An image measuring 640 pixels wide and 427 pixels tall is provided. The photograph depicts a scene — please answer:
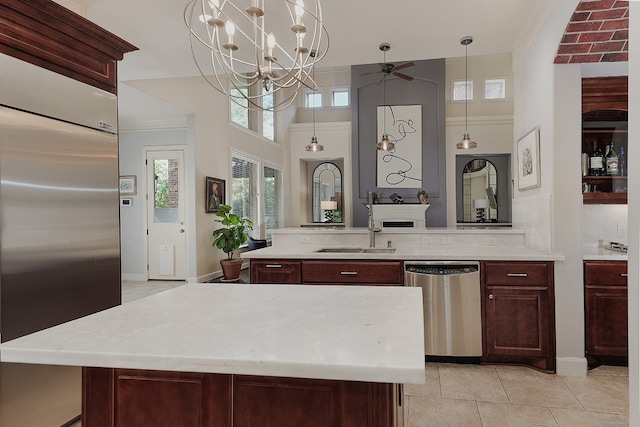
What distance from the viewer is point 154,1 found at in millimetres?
2764

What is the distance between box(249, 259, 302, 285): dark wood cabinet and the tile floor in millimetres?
1208

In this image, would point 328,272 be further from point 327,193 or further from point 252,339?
point 327,193

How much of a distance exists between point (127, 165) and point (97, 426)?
6.16m

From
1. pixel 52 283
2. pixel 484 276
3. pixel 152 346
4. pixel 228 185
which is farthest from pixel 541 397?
pixel 228 185

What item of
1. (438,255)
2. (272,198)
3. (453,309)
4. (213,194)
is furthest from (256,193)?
(453,309)

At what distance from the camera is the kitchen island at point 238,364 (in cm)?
90

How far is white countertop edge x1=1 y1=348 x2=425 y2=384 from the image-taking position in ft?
2.75

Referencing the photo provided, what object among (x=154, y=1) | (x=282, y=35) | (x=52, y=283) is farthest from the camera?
(x=282, y=35)

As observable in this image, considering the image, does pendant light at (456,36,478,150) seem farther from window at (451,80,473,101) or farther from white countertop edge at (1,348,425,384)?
white countertop edge at (1,348,425,384)

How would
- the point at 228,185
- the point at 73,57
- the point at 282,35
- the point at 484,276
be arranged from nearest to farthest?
1. the point at 73,57
2. the point at 484,276
3. the point at 282,35
4. the point at 228,185

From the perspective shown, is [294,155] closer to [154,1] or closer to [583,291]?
[154,1]

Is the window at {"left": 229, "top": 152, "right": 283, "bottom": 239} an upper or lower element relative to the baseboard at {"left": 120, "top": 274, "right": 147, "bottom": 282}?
upper

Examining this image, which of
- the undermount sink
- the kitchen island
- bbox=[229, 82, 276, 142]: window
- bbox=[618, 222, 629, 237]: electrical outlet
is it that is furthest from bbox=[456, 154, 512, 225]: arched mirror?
the kitchen island

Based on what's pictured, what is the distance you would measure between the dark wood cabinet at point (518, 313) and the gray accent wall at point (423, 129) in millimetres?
6076
